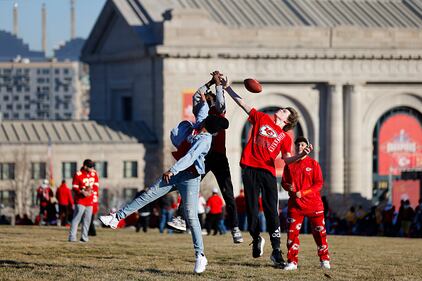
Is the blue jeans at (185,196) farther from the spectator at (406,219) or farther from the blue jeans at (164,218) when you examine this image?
the spectator at (406,219)

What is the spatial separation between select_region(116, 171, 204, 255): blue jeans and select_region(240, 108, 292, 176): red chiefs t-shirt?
1.17 m

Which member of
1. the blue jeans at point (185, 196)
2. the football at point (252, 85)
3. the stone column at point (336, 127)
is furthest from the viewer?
the stone column at point (336, 127)

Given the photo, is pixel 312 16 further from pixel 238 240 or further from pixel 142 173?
pixel 238 240

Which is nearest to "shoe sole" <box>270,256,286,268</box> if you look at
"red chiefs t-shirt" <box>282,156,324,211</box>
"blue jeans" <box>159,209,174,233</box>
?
"red chiefs t-shirt" <box>282,156,324,211</box>

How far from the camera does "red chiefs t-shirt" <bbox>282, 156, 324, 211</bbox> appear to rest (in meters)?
26.6

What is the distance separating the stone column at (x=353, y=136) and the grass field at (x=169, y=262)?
279 feet

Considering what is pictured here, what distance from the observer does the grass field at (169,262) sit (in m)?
25.3

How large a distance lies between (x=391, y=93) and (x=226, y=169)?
97.1m

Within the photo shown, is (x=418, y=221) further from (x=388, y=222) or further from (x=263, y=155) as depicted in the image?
(x=263, y=155)

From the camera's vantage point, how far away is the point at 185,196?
991 inches

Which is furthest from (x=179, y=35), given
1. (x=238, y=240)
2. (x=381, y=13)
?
(x=238, y=240)

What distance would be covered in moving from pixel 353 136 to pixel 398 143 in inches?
184

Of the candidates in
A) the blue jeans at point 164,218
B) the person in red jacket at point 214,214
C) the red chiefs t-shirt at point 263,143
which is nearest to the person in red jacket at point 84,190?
the red chiefs t-shirt at point 263,143

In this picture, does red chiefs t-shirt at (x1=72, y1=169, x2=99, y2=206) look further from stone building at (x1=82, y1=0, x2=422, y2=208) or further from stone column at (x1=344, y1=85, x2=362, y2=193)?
stone column at (x1=344, y1=85, x2=362, y2=193)
